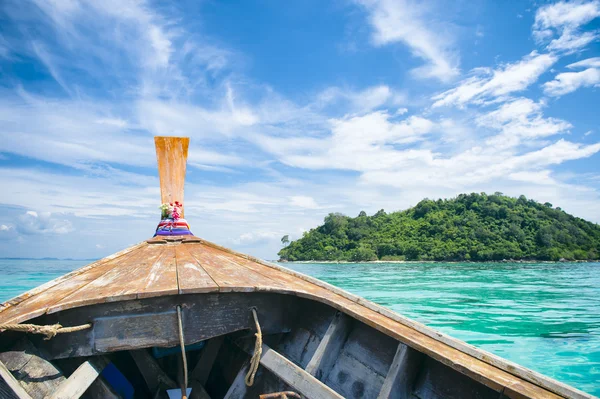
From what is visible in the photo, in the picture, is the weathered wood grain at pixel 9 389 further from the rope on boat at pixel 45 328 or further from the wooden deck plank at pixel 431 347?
the wooden deck plank at pixel 431 347

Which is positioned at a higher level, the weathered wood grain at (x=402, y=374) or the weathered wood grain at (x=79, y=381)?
the weathered wood grain at (x=402, y=374)

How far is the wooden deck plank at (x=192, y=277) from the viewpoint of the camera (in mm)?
2277

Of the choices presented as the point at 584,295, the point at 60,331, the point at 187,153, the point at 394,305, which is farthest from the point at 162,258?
the point at 584,295

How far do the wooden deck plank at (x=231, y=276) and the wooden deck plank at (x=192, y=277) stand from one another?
43 mm

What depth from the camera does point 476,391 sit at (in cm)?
186

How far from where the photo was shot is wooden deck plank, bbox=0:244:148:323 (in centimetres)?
197

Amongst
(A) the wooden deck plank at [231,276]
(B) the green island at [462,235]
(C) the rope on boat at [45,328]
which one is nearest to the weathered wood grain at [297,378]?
(A) the wooden deck plank at [231,276]

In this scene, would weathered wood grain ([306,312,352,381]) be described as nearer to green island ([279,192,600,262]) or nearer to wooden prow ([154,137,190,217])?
wooden prow ([154,137,190,217])

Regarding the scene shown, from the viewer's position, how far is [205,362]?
3.05 m

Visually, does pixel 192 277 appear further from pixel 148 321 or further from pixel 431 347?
pixel 431 347

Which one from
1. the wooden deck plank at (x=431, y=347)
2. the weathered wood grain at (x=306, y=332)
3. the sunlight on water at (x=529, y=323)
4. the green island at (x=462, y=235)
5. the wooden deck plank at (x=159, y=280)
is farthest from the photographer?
the green island at (x=462, y=235)

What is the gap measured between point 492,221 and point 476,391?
72.8 m

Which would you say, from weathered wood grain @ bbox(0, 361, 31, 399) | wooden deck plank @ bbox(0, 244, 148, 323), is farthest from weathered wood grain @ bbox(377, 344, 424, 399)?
wooden deck plank @ bbox(0, 244, 148, 323)

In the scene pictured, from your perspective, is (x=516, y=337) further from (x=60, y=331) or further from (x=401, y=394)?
(x=60, y=331)
